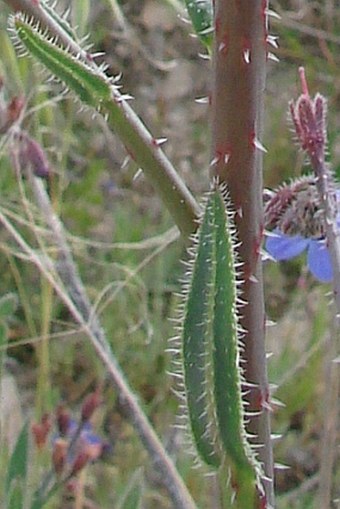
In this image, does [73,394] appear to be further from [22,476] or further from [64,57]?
[64,57]

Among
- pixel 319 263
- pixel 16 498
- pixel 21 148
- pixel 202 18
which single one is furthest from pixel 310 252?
pixel 21 148

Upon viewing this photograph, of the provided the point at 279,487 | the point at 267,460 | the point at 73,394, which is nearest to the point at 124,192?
the point at 73,394

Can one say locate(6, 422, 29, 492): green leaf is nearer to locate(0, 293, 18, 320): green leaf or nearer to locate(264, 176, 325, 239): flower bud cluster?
locate(0, 293, 18, 320): green leaf

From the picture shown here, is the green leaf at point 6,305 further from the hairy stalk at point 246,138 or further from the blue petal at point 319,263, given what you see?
the hairy stalk at point 246,138

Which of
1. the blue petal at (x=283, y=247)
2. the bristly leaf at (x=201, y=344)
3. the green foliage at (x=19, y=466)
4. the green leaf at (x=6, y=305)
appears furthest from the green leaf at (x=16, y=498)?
the bristly leaf at (x=201, y=344)

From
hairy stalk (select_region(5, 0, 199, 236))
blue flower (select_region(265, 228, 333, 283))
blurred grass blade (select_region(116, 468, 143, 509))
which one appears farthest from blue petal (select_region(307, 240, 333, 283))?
blurred grass blade (select_region(116, 468, 143, 509))

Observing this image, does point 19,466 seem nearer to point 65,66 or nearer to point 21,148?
point 21,148
